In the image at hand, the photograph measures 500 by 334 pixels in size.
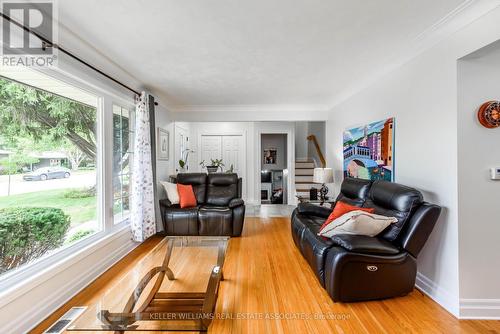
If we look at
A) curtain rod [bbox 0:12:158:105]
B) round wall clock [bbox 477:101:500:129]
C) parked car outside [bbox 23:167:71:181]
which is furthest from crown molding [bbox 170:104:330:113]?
round wall clock [bbox 477:101:500:129]

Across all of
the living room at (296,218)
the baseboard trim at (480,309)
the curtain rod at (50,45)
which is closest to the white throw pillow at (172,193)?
the living room at (296,218)

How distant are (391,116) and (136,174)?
3.54 metres

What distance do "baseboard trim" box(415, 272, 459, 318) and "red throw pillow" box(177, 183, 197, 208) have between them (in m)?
3.32

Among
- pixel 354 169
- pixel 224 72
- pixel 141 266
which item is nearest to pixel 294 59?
pixel 224 72

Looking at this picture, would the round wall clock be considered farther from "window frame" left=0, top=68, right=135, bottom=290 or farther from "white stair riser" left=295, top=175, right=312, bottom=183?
"white stair riser" left=295, top=175, right=312, bottom=183

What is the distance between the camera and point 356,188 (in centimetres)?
296

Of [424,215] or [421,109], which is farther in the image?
[421,109]

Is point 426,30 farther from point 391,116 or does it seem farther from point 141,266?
point 141,266

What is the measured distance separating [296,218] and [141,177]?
2.37m

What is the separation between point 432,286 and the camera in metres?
2.06

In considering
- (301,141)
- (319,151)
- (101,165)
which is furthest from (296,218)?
(301,141)

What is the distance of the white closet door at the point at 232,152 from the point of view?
6484mm

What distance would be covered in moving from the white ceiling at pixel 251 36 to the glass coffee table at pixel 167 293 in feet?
6.93

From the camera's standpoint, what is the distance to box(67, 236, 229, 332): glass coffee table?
135 centimetres
